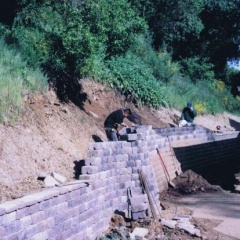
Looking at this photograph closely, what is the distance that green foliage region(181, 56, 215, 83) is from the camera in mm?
22047

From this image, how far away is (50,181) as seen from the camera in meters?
5.84

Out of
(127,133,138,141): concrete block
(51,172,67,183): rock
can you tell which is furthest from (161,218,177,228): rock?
(51,172,67,183): rock

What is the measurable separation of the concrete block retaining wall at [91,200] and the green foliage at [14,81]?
174cm

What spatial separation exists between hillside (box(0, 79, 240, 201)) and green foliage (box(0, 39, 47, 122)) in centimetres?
21

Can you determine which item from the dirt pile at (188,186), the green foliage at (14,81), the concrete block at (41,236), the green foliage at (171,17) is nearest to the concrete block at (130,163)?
the dirt pile at (188,186)

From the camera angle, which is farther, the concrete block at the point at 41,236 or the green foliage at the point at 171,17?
the green foliage at the point at 171,17

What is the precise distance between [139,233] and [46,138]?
103 inches

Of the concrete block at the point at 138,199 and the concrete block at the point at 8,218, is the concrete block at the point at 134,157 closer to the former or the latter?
the concrete block at the point at 138,199

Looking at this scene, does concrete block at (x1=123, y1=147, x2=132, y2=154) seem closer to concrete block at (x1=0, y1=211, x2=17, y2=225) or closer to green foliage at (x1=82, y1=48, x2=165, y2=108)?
concrete block at (x1=0, y1=211, x2=17, y2=225)

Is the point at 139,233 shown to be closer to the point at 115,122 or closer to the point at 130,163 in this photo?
the point at 130,163

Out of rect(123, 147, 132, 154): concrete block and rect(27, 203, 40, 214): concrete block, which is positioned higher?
rect(123, 147, 132, 154): concrete block

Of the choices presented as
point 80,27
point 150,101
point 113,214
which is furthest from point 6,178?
point 150,101

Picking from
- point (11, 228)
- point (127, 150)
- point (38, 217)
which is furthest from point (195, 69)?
point (11, 228)

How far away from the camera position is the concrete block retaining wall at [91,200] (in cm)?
443
